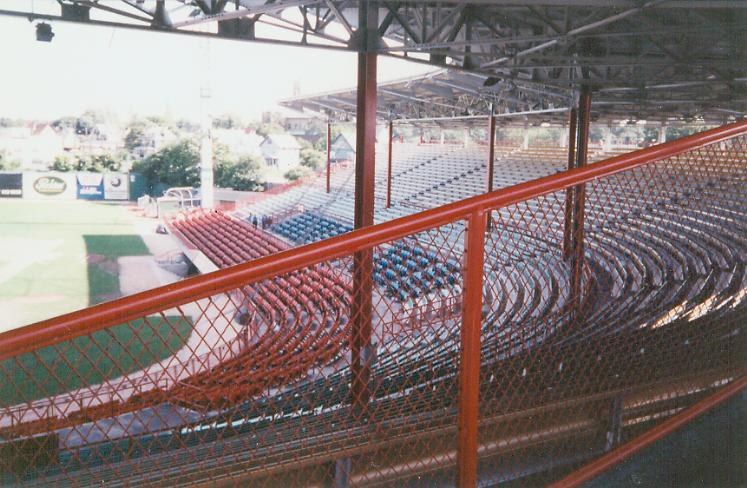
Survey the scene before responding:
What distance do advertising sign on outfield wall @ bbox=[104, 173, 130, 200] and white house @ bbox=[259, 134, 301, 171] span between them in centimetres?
1225

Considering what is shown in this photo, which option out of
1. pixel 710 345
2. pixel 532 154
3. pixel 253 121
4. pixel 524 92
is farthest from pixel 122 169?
pixel 710 345

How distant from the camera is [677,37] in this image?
10.0 meters

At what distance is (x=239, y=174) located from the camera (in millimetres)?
49906

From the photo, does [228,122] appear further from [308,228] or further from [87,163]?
[308,228]

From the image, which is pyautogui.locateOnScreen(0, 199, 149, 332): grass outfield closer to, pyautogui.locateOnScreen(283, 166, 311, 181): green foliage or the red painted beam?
pyautogui.locateOnScreen(283, 166, 311, 181): green foliage

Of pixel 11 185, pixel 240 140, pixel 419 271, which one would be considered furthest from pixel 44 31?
pixel 240 140

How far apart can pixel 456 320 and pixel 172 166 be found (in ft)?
156

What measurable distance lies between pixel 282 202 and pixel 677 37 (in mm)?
28635

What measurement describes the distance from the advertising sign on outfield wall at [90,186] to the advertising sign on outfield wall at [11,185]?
3.73m

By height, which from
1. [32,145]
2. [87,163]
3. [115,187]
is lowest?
[115,187]

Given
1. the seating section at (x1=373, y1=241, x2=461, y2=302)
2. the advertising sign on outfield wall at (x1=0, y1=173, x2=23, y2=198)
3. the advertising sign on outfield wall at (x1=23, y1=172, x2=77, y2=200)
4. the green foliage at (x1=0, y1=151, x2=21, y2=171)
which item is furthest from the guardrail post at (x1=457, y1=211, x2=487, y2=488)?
the green foliage at (x1=0, y1=151, x2=21, y2=171)

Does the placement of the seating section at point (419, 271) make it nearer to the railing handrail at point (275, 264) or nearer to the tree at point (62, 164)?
the railing handrail at point (275, 264)

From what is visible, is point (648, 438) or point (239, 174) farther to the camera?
point (239, 174)

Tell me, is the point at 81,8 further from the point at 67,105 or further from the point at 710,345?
the point at 67,105
